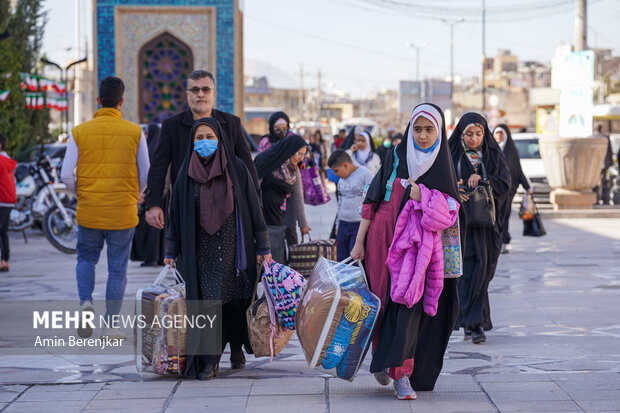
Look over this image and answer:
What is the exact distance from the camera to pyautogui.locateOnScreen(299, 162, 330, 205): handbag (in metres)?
9.12

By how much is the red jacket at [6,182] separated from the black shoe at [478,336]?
18.5ft

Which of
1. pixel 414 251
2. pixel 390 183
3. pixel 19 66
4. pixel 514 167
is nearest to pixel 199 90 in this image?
pixel 390 183

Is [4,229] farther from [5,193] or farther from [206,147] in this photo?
[206,147]

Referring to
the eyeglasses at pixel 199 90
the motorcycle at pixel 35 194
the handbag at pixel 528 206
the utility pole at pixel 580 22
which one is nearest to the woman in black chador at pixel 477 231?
the eyeglasses at pixel 199 90

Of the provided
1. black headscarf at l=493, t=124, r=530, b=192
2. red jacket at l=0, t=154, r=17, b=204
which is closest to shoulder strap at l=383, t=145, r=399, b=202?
black headscarf at l=493, t=124, r=530, b=192

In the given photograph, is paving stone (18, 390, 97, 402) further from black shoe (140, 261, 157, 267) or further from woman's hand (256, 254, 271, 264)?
black shoe (140, 261, 157, 267)

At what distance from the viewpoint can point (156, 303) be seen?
5.50m

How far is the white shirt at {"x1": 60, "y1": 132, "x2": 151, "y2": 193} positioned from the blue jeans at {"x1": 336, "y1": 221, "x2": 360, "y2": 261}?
201 cm

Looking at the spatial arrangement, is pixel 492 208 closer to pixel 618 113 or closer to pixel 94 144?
pixel 94 144

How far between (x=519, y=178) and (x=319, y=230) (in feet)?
16.2

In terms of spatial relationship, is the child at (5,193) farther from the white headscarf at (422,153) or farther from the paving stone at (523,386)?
the paving stone at (523,386)

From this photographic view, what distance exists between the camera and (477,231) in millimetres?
6801

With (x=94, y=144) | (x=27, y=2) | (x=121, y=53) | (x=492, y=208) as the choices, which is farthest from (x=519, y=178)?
(x=27, y=2)

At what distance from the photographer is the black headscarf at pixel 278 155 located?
26.4ft
